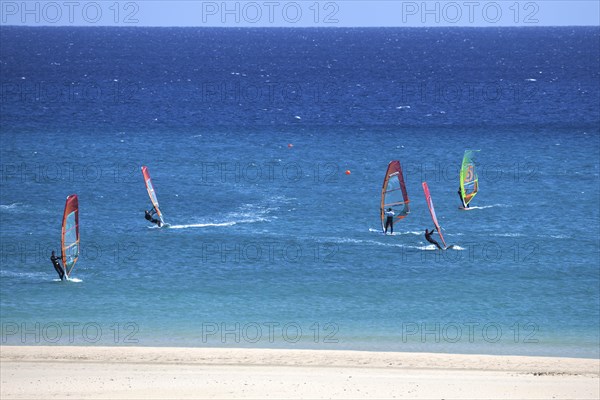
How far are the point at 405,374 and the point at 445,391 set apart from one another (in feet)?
6.44

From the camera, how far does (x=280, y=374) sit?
87.0ft

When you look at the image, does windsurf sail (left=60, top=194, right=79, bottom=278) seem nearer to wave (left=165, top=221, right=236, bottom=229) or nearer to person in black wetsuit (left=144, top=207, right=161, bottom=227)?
person in black wetsuit (left=144, top=207, right=161, bottom=227)

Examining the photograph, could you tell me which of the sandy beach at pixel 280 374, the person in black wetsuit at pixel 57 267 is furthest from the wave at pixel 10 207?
the sandy beach at pixel 280 374

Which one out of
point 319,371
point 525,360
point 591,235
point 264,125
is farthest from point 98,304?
point 264,125

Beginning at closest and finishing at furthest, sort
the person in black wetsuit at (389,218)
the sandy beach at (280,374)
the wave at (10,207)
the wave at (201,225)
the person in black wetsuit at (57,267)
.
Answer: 1. the sandy beach at (280,374)
2. the person in black wetsuit at (57,267)
3. the person in black wetsuit at (389,218)
4. the wave at (201,225)
5. the wave at (10,207)

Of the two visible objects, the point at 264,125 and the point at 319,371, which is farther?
the point at 264,125

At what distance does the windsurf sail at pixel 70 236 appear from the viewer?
115 feet

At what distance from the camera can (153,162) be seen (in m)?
63.7

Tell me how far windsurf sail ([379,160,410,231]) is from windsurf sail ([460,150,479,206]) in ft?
21.8

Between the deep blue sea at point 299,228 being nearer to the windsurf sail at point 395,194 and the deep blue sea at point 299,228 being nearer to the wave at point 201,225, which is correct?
the wave at point 201,225

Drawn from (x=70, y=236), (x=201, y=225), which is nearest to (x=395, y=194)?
(x=201, y=225)

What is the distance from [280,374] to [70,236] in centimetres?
1289

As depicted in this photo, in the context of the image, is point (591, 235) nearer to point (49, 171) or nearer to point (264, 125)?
point (49, 171)

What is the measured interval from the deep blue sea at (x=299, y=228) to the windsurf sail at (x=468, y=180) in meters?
0.87
